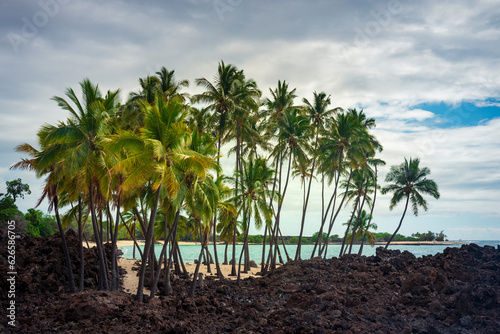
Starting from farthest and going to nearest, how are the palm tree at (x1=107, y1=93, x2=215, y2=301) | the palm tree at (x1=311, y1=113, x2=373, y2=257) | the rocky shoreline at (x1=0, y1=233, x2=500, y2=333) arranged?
the palm tree at (x1=311, y1=113, x2=373, y2=257)
the palm tree at (x1=107, y1=93, x2=215, y2=301)
the rocky shoreline at (x1=0, y1=233, x2=500, y2=333)

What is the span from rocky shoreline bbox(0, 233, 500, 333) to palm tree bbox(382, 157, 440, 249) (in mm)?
18581

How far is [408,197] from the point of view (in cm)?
4488

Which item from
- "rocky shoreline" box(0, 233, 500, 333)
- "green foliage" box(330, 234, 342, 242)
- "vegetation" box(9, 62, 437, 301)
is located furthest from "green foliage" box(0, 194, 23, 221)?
"green foliage" box(330, 234, 342, 242)

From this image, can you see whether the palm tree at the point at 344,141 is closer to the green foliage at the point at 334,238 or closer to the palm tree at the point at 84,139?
the palm tree at the point at 84,139

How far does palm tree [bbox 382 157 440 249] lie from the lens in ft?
145

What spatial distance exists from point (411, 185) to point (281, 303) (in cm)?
2973

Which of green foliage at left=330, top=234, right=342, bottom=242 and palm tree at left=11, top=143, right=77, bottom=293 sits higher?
palm tree at left=11, top=143, right=77, bottom=293

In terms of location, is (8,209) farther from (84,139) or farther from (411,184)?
(411,184)

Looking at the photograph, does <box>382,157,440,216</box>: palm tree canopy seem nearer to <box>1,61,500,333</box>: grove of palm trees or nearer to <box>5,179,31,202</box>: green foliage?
<box>1,61,500,333</box>: grove of palm trees

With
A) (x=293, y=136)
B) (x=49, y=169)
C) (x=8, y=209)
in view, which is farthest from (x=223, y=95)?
(x=8, y=209)

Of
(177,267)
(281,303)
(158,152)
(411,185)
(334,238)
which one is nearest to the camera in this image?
(158,152)

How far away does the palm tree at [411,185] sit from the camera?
44.3 metres

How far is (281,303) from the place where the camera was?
20.6m

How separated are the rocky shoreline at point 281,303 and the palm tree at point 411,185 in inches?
732
